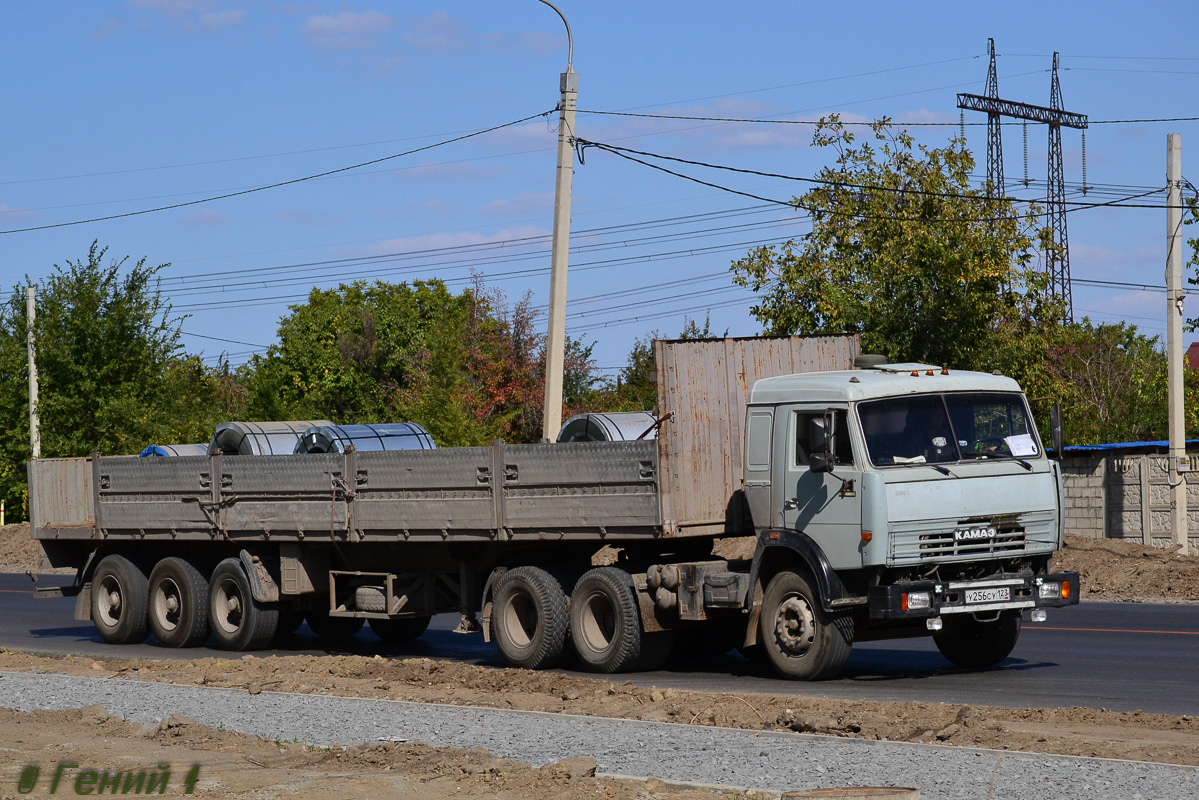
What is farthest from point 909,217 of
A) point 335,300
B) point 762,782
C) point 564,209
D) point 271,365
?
point 335,300

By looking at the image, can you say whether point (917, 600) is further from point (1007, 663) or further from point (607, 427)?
point (607, 427)

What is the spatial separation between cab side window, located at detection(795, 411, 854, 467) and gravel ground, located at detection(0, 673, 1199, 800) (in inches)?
132

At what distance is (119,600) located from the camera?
1817 centimetres

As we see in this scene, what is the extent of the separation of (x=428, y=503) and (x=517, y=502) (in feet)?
3.99

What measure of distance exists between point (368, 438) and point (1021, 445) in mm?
8083

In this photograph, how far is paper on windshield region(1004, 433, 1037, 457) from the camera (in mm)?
11992

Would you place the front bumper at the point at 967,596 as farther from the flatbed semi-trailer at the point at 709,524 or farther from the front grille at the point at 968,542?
the front grille at the point at 968,542

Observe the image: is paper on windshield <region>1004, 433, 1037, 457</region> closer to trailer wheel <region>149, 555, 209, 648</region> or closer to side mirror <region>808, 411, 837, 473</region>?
side mirror <region>808, 411, 837, 473</region>

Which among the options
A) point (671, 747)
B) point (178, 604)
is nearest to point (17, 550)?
point (178, 604)

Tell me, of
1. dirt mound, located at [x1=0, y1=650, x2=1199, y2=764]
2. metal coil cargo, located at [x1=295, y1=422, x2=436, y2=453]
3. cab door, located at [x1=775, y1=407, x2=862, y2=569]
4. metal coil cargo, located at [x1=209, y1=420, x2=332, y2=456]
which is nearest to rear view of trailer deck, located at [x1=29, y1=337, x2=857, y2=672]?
cab door, located at [x1=775, y1=407, x2=862, y2=569]

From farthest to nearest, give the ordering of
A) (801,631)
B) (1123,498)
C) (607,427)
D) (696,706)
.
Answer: (1123,498), (607,427), (801,631), (696,706)

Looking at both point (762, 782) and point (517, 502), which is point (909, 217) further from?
point (762, 782)

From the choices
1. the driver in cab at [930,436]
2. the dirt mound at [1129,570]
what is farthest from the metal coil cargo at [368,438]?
the dirt mound at [1129,570]

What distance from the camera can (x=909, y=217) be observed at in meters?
31.2
